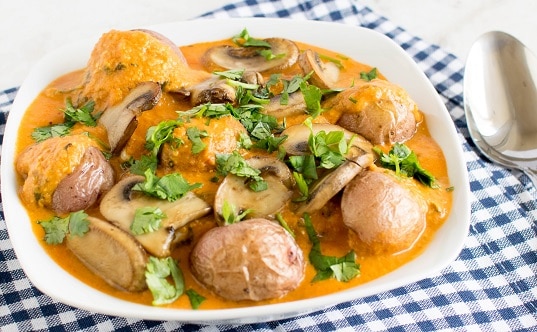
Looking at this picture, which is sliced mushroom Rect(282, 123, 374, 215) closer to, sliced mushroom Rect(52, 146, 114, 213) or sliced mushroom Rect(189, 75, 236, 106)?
sliced mushroom Rect(189, 75, 236, 106)

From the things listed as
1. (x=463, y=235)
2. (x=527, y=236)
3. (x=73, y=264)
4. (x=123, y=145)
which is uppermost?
(x=123, y=145)

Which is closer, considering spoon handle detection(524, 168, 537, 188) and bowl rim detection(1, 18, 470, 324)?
bowl rim detection(1, 18, 470, 324)

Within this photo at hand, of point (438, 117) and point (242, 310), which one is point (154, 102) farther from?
point (438, 117)

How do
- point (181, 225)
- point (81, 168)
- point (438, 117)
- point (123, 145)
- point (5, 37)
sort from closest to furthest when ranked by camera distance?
point (181, 225) < point (81, 168) < point (123, 145) < point (438, 117) < point (5, 37)

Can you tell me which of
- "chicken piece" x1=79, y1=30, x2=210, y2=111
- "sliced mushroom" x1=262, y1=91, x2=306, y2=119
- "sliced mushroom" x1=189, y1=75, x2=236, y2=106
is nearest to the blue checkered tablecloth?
"chicken piece" x1=79, y1=30, x2=210, y2=111

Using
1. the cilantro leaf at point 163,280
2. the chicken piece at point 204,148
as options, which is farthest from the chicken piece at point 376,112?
the cilantro leaf at point 163,280

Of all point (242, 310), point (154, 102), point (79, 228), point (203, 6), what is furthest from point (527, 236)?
point (203, 6)

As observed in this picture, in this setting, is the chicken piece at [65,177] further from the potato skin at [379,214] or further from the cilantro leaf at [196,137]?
the potato skin at [379,214]

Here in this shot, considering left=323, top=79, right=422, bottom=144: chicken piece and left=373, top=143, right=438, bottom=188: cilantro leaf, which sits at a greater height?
left=323, top=79, right=422, bottom=144: chicken piece

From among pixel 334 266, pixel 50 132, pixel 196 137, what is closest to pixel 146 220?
pixel 196 137
